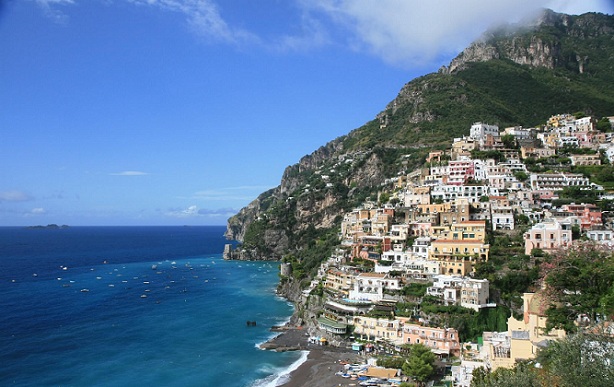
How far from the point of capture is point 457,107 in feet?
351

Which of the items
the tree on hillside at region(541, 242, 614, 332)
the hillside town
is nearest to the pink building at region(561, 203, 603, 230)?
the hillside town

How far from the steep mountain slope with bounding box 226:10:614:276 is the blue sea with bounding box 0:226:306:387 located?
1999 cm

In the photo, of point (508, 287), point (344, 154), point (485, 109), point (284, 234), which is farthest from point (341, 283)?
point (344, 154)

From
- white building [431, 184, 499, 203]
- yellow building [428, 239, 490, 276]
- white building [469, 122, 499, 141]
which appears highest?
white building [469, 122, 499, 141]

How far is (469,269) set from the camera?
149ft

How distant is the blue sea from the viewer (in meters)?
37.7

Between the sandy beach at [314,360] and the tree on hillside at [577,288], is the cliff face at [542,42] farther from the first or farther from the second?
the sandy beach at [314,360]

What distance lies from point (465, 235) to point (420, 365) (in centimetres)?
2017

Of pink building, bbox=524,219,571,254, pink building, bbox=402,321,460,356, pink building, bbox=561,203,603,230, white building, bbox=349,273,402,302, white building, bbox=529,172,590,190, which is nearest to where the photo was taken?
pink building, bbox=402,321,460,356

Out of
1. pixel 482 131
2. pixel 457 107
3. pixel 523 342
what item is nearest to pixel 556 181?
pixel 482 131

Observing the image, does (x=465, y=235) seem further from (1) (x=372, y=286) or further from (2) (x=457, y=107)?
(2) (x=457, y=107)

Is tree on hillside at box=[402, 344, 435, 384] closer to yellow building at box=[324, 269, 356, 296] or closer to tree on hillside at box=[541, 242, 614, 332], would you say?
tree on hillside at box=[541, 242, 614, 332]

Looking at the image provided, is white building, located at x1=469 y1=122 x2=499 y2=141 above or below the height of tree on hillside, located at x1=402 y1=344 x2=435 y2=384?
above

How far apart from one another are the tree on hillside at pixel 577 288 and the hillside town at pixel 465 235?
3.04 ft
